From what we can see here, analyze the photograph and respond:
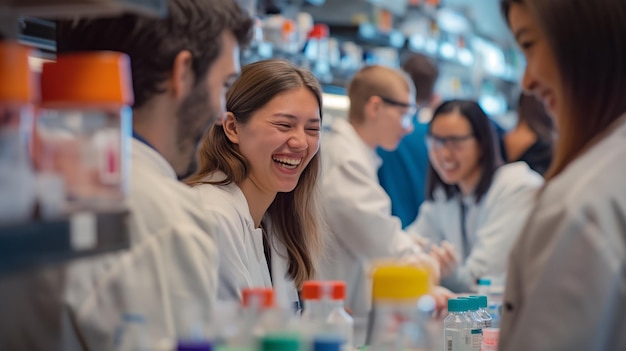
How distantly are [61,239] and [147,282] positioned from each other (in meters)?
0.41

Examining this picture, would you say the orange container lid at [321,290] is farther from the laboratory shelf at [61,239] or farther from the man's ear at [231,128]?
the man's ear at [231,128]

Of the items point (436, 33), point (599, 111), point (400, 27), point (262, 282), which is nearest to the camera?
point (599, 111)

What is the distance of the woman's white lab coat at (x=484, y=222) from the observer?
4359 mm

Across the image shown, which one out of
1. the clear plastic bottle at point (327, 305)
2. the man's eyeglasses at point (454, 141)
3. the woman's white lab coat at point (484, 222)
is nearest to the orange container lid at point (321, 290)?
the clear plastic bottle at point (327, 305)

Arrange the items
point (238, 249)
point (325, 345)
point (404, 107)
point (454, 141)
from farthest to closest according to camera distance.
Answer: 1. point (454, 141)
2. point (404, 107)
3. point (238, 249)
4. point (325, 345)

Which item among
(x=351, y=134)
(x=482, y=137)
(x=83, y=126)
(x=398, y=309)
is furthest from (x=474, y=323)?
(x=482, y=137)

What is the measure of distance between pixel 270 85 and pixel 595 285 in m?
1.58

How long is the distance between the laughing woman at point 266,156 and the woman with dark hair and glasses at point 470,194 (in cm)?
150

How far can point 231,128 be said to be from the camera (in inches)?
109

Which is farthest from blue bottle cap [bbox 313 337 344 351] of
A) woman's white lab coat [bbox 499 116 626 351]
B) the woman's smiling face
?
the woman's smiling face

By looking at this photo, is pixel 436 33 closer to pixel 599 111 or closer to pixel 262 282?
pixel 262 282

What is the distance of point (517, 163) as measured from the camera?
4.75 meters

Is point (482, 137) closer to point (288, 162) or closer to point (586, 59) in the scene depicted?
point (288, 162)

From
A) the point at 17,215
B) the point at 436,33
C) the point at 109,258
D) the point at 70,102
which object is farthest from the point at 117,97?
the point at 436,33
